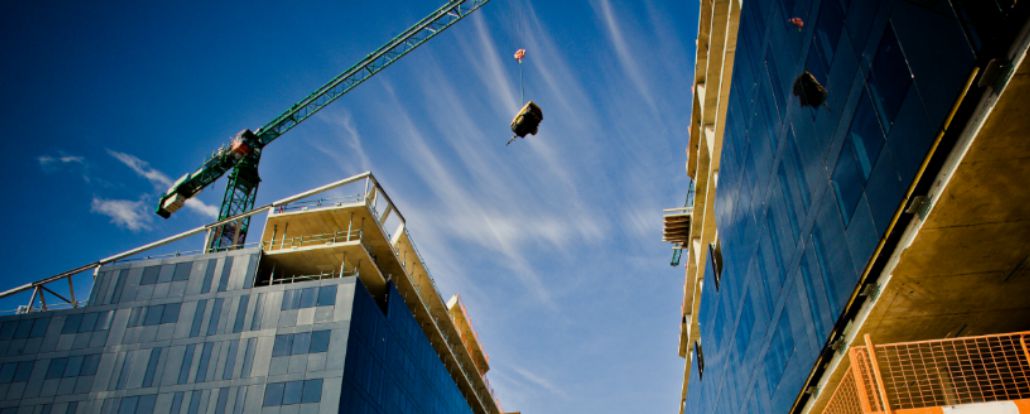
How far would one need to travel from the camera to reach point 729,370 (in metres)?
35.8

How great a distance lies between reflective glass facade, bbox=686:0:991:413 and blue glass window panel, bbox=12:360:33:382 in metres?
47.7

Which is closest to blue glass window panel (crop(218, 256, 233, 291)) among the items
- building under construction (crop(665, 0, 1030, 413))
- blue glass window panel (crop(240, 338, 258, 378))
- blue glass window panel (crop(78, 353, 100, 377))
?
blue glass window panel (crop(240, 338, 258, 378))

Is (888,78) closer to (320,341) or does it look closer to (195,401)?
(320,341)

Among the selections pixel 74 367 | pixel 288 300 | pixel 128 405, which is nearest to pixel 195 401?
pixel 128 405

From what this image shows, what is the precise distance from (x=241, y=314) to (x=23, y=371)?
1663 cm

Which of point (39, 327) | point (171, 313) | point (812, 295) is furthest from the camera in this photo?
point (39, 327)

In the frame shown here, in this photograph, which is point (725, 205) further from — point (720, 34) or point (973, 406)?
point (973, 406)

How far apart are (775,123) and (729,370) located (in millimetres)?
17704

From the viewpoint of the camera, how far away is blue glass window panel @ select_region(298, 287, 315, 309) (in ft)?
157

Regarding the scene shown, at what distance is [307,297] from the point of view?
A: 48.2 m

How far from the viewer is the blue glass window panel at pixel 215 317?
48.2 meters

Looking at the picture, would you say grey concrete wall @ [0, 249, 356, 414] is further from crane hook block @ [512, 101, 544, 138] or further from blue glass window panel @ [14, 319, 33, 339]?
crane hook block @ [512, 101, 544, 138]

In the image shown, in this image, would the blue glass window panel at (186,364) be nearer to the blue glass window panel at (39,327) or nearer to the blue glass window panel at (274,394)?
the blue glass window panel at (274,394)

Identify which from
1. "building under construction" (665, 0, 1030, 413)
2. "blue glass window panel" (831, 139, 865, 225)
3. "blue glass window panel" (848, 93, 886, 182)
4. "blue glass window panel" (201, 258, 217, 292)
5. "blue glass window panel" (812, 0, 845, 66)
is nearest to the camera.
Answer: "building under construction" (665, 0, 1030, 413)
